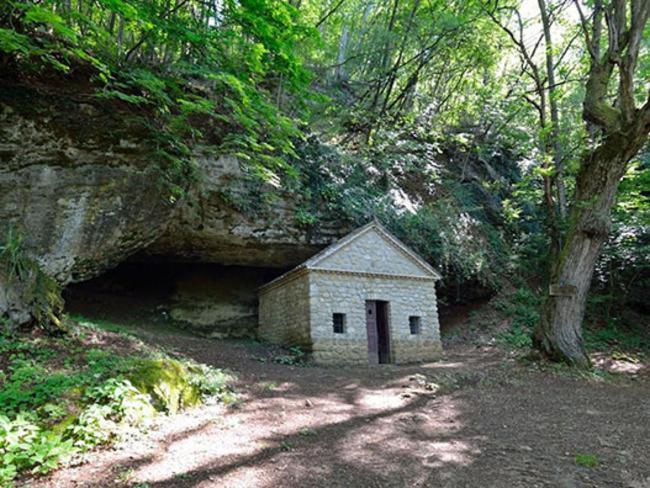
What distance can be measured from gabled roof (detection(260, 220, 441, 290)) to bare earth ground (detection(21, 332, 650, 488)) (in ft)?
11.3

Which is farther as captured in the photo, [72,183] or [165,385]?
[72,183]

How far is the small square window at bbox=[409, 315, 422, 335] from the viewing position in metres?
12.0

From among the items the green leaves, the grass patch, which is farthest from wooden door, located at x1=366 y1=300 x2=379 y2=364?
the green leaves

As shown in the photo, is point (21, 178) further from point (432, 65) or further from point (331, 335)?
point (432, 65)

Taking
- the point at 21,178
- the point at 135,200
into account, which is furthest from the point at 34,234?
the point at 135,200

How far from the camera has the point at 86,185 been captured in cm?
807

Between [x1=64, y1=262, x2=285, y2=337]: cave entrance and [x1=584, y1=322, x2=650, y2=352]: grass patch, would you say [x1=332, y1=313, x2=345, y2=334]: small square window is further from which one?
[x1=584, y1=322, x2=650, y2=352]: grass patch

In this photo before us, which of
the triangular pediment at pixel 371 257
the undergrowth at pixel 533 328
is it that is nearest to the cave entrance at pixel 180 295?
the triangular pediment at pixel 371 257

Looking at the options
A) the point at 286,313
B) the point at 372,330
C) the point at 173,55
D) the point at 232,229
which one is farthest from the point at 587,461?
the point at 173,55

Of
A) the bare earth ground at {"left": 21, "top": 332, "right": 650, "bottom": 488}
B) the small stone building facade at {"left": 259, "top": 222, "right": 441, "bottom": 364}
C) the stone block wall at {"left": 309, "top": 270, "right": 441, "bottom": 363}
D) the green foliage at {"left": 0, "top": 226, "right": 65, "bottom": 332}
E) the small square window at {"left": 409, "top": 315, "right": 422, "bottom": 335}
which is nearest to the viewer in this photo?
the bare earth ground at {"left": 21, "top": 332, "right": 650, "bottom": 488}

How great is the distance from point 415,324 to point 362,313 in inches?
79.2

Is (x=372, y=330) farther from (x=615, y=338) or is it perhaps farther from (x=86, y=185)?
(x=615, y=338)

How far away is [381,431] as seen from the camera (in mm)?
4844

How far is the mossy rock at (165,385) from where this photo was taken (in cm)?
472
